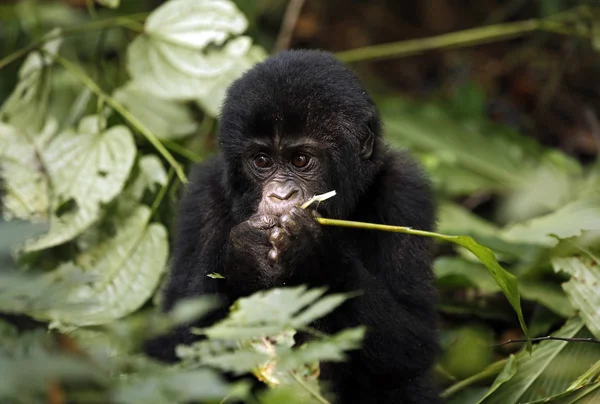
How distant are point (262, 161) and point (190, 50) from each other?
1653 millimetres

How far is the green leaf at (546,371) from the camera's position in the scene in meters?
3.57

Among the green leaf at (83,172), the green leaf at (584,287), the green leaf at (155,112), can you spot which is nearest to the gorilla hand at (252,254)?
the green leaf at (83,172)

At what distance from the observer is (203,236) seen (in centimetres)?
389

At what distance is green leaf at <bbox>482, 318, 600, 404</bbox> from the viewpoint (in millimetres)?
3566

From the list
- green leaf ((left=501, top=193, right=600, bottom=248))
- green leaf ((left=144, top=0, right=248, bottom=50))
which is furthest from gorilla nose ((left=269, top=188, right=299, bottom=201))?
green leaf ((left=144, top=0, right=248, bottom=50))

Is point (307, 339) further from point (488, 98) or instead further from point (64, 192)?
point (488, 98)

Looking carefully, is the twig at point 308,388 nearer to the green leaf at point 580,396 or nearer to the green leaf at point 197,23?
the green leaf at point 580,396

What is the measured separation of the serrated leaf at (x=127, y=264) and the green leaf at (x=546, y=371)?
1.93m

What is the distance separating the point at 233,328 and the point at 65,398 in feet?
1.49

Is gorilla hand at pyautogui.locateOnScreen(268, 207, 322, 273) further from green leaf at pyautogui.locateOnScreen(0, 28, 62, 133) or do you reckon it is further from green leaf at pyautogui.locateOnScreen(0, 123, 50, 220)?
green leaf at pyautogui.locateOnScreen(0, 28, 62, 133)

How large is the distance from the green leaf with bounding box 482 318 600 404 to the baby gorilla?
37 centimetres

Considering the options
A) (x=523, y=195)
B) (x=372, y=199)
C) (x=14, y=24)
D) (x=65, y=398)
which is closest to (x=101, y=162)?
(x=372, y=199)

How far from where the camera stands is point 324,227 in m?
3.43

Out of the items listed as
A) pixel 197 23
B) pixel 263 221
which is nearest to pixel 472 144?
pixel 197 23
